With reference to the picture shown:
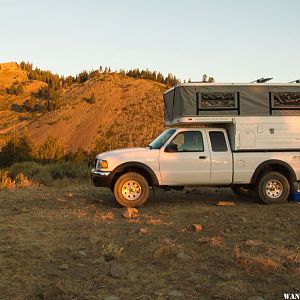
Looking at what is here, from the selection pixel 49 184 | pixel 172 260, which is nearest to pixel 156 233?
pixel 172 260

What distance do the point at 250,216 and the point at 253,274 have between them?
406 centimetres

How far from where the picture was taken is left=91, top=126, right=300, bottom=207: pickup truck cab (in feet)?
34.5

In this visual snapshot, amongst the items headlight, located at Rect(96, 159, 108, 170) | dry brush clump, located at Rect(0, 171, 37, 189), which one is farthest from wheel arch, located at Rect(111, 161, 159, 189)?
dry brush clump, located at Rect(0, 171, 37, 189)

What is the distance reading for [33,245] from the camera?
687cm

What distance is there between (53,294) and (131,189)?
236 inches

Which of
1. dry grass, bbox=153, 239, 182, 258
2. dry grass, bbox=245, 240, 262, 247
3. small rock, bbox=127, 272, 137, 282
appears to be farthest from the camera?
dry grass, bbox=245, 240, 262, 247

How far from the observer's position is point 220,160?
10.7 m

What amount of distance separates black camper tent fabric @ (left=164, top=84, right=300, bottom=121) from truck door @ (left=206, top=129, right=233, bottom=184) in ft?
2.35

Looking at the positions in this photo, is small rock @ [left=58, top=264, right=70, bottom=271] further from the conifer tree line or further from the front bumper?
the conifer tree line

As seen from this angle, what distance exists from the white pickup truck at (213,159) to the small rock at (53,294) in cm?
582

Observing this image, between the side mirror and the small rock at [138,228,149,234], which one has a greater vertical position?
the side mirror

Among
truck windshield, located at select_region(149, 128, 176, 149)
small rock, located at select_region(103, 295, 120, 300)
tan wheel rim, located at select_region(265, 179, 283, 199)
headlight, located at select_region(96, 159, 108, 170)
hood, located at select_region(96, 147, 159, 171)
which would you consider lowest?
small rock, located at select_region(103, 295, 120, 300)

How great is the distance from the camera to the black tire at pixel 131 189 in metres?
10.5

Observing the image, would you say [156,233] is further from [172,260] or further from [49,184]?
[49,184]
